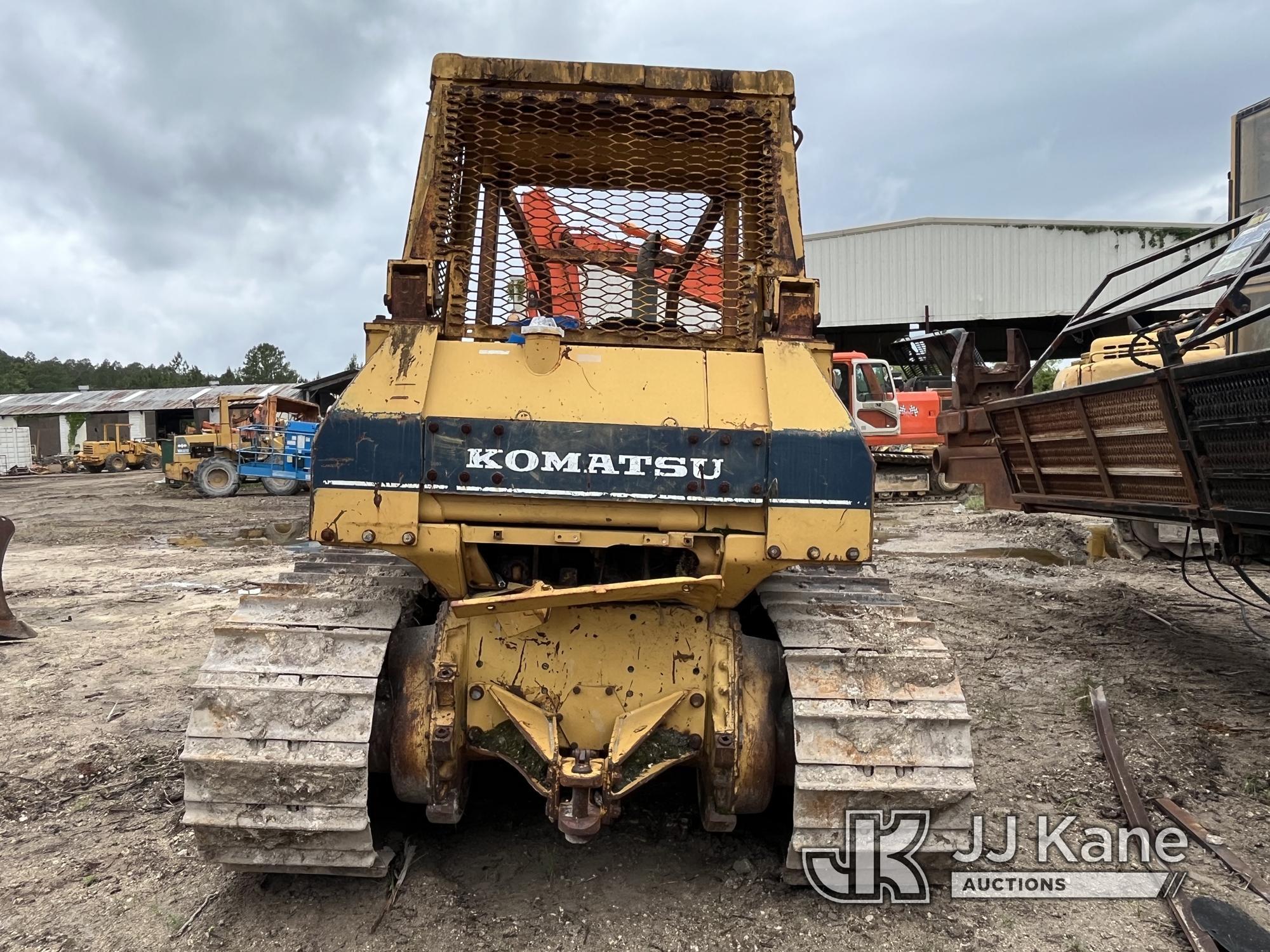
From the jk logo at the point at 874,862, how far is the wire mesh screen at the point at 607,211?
163 centimetres

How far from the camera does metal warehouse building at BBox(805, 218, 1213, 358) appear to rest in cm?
2528

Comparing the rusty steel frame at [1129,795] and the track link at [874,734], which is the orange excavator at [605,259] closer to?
the track link at [874,734]

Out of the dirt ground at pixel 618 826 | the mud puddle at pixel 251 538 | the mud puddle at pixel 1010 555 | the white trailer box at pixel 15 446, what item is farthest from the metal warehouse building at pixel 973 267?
the white trailer box at pixel 15 446

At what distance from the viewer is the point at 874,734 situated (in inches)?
103

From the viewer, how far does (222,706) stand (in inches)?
102

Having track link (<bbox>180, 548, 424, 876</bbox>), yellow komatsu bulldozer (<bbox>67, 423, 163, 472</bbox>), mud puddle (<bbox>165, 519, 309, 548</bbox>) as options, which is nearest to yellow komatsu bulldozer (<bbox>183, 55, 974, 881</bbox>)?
track link (<bbox>180, 548, 424, 876</bbox>)

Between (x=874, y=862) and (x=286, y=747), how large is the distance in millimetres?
1817

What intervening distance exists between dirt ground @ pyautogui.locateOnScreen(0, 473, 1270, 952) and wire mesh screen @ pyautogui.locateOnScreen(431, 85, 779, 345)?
1479mm

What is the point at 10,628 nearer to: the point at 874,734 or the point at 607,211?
the point at 607,211

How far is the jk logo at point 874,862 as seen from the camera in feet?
8.66

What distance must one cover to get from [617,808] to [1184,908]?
1.90m

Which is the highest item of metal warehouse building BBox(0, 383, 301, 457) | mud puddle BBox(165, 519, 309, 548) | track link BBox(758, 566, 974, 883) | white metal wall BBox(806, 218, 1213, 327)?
white metal wall BBox(806, 218, 1213, 327)

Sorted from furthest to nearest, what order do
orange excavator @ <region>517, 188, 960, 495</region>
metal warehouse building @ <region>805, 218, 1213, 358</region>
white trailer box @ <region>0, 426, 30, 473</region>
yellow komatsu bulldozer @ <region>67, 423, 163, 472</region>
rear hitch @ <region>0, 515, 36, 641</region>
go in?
white trailer box @ <region>0, 426, 30, 473</region>
yellow komatsu bulldozer @ <region>67, 423, 163, 472</region>
metal warehouse building @ <region>805, 218, 1213, 358</region>
rear hitch @ <region>0, 515, 36, 641</region>
orange excavator @ <region>517, 188, 960, 495</region>

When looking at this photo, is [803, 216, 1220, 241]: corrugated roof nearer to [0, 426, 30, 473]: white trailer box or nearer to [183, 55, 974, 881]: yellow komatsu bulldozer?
[183, 55, 974, 881]: yellow komatsu bulldozer
